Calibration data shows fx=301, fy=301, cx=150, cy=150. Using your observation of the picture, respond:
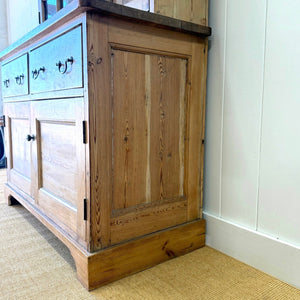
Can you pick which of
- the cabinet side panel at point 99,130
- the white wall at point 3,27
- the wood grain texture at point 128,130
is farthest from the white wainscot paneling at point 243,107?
the white wall at point 3,27

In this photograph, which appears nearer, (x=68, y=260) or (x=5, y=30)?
(x=68, y=260)

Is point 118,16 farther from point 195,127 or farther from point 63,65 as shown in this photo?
point 195,127

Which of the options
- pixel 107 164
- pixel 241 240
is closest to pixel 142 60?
pixel 107 164

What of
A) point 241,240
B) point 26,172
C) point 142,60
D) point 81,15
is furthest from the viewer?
point 26,172

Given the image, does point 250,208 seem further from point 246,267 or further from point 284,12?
point 284,12

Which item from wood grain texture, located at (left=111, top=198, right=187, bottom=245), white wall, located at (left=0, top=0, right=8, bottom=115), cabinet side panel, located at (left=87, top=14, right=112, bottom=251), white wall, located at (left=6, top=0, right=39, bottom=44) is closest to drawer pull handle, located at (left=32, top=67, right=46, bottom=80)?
cabinet side panel, located at (left=87, top=14, right=112, bottom=251)

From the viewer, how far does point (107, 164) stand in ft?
3.49

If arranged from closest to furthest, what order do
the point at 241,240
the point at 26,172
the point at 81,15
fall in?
the point at 81,15 → the point at 241,240 → the point at 26,172

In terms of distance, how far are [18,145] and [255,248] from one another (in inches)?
53.3

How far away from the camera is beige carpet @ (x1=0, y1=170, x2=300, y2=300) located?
1.02 metres

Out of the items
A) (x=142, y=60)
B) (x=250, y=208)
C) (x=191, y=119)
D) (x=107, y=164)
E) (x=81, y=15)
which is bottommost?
(x=250, y=208)

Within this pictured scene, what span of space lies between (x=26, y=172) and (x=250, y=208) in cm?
115

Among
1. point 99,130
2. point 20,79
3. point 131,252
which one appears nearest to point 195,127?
point 99,130

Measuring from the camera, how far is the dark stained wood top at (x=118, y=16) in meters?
0.95
